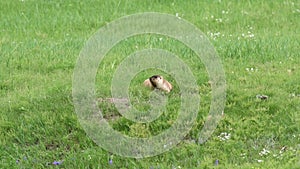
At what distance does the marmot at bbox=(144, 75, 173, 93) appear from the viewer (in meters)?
6.02

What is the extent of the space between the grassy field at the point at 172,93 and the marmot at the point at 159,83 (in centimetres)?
11

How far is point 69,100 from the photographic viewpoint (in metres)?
6.06

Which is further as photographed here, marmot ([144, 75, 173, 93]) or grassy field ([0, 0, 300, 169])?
marmot ([144, 75, 173, 93])

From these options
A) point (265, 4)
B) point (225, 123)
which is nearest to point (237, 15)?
point (265, 4)

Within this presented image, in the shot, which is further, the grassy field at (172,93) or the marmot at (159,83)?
the marmot at (159,83)

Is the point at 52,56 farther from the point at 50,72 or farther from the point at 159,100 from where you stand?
the point at 159,100

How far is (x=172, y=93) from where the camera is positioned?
6109 millimetres

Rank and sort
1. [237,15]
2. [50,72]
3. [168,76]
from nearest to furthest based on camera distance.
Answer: [168,76] < [50,72] < [237,15]

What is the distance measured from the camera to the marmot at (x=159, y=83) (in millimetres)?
6020

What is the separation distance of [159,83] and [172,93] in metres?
0.19

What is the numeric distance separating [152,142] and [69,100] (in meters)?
1.17

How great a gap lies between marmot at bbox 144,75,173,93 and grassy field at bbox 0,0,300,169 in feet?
0.37

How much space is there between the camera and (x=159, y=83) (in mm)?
6039

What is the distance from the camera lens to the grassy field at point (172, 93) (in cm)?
518
